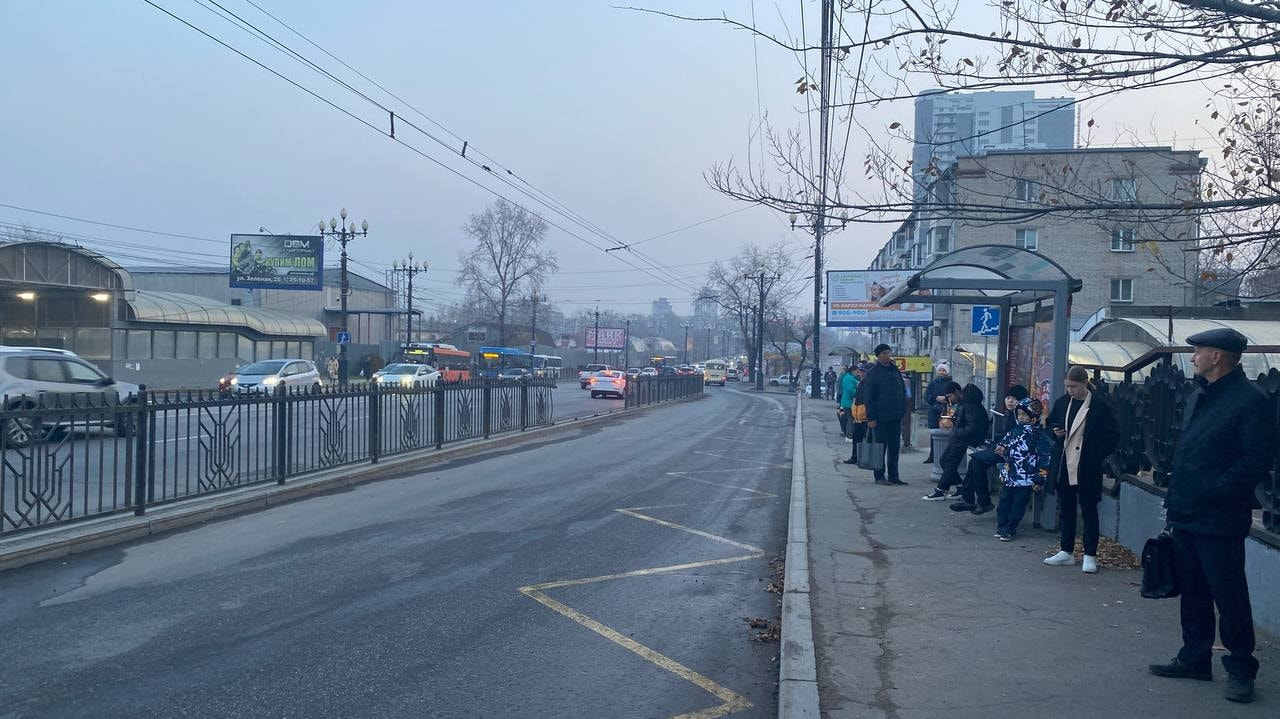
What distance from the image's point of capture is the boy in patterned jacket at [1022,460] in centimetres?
906

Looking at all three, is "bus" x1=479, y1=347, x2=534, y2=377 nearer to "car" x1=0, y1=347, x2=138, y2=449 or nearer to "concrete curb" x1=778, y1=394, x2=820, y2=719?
"car" x1=0, y1=347, x2=138, y2=449

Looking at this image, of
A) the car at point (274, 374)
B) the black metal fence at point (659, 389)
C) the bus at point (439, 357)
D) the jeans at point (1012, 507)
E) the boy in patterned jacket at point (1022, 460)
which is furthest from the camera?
the bus at point (439, 357)

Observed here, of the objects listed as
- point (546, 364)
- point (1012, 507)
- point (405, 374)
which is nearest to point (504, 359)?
point (546, 364)

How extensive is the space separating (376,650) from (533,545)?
11.3 ft

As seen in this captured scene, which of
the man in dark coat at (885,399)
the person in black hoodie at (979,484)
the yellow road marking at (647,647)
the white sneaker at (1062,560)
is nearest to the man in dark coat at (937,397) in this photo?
the man in dark coat at (885,399)

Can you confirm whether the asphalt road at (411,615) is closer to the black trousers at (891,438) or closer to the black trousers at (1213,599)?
the black trousers at (1213,599)

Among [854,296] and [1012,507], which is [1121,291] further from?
[1012,507]

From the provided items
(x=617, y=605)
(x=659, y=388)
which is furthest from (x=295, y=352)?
(x=617, y=605)

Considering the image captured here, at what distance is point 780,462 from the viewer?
18594 mm

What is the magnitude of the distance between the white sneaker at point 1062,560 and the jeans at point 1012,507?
1.14 meters

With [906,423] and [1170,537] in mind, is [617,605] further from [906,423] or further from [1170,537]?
[906,423]

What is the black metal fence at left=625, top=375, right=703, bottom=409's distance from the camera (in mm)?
37500

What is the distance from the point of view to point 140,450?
31.4ft

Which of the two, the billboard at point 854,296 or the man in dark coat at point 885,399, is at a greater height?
the billboard at point 854,296
